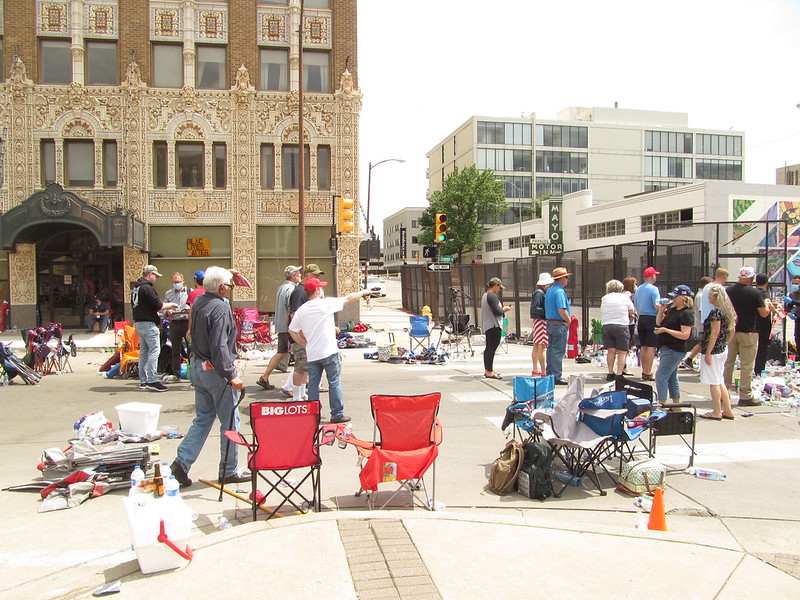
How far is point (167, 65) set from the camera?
22109mm

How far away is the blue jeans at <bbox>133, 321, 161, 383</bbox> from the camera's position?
34.4 ft

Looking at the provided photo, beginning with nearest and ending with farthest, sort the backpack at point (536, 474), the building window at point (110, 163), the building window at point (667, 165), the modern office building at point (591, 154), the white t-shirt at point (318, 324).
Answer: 1. the backpack at point (536, 474)
2. the white t-shirt at point (318, 324)
3. the building window at point (110, 163)
4. the modern office building at point (591, 154)
5. the building window at point (667, 165)

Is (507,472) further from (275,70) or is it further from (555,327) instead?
(275,70)

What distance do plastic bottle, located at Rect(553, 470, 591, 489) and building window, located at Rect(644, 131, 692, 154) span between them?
84294 millimetres

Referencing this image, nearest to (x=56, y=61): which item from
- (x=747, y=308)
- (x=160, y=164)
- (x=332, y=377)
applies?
(x=160, y=164)

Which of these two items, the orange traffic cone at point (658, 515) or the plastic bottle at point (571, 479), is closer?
the orange traffic cone at point (658, 515)

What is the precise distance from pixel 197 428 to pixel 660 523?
394 cm

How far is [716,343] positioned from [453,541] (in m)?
5.26

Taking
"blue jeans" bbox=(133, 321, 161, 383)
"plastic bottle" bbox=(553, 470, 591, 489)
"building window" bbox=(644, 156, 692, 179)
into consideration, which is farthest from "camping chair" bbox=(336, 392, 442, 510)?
"building window" bbox=(644, 156, 692, 179)

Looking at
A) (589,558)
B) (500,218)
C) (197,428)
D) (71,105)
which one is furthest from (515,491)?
(500,218)

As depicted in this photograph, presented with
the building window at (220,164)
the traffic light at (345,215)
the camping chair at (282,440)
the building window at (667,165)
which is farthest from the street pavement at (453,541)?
the building window at (667,165)

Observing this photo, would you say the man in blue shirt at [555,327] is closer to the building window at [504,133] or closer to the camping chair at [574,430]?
the camping chair at [574,430]

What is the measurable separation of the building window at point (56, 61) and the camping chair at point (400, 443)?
2159 cm

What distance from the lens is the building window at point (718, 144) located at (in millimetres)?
82188
